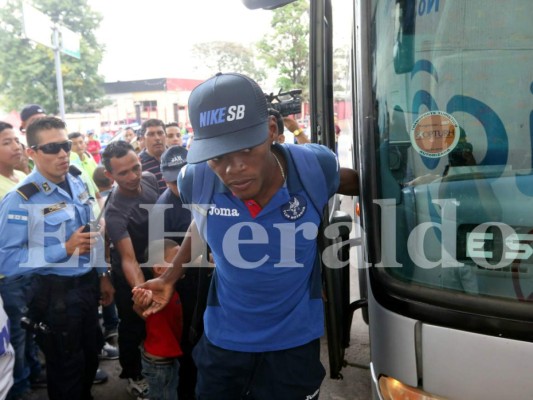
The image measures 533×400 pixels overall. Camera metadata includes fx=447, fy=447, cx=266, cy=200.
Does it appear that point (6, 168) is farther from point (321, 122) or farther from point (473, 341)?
point (473, 341)

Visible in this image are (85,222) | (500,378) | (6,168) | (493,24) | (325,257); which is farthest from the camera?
(6,168)

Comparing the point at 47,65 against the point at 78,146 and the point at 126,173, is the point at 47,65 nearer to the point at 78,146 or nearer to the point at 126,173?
the point at 78,146

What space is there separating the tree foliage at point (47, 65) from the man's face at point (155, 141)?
21.2 metres

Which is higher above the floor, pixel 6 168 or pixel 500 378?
pixel 6 168

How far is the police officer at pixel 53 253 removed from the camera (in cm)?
232

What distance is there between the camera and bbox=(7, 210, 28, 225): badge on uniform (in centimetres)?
230

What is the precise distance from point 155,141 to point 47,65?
895 inches

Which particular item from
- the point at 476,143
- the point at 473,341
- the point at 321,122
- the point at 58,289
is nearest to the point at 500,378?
the point at 473,341

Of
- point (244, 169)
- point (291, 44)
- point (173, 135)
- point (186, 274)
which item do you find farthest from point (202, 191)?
point (291, 44)

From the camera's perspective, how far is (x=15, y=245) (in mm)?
2309

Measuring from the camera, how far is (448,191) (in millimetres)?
1361

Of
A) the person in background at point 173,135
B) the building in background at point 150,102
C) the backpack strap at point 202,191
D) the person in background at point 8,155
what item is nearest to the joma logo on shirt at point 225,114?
the backpack strap at point 202,191

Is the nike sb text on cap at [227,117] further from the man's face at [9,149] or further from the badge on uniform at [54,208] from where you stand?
the man's face at [9,149]

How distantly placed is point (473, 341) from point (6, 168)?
308cm
